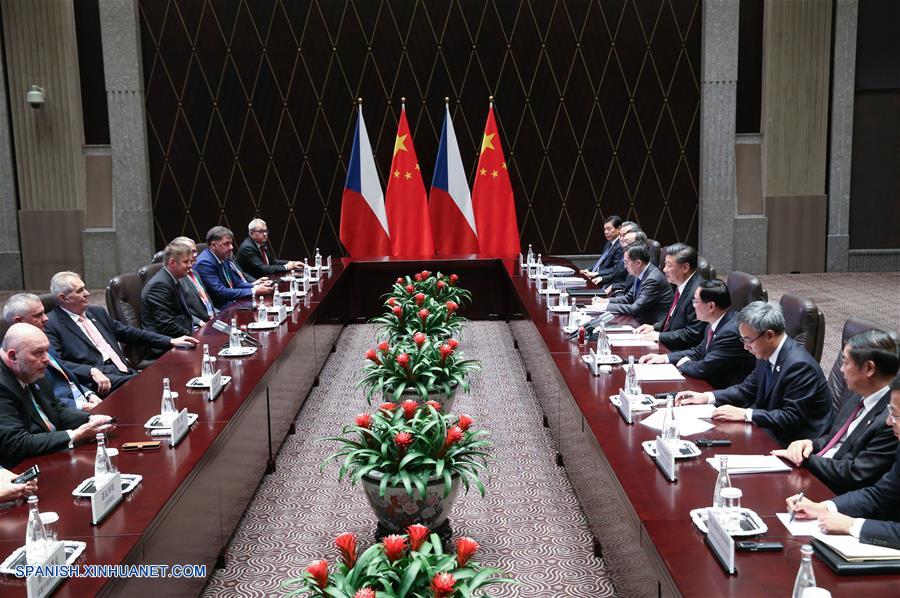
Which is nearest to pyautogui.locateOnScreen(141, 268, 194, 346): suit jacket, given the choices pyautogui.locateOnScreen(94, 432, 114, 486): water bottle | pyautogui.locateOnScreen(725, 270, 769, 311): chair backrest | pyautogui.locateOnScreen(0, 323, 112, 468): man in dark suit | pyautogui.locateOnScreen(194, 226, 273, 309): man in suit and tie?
pyautogui.locateOnScreen(194, 226, 273, 309): man in suit and tie

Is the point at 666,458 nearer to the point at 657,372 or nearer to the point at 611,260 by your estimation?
the point at 657,372

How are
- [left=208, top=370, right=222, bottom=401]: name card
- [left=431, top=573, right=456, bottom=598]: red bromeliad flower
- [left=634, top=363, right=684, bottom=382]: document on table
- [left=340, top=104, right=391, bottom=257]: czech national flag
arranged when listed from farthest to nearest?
[left=340, top=104, right=391, bottom=257]: czech national flag
[left=634, top=363, right=684, bottom=382]: document on table
[left=208, top=370, right=222, bottom=401]: name card
[left=431, top=573, right=456, bottom=598]: red bromeliad flower

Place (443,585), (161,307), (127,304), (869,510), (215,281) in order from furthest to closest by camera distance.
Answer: (215,281) < (127,304) < (161,307) < (869,510) < (443,585)

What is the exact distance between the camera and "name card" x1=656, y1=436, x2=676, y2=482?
2691 millimetres

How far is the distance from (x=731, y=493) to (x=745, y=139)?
30.7ft

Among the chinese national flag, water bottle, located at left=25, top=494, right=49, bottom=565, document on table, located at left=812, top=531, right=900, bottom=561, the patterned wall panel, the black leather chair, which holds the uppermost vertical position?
the patterned wall panel

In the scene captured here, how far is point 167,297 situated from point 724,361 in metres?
3.50

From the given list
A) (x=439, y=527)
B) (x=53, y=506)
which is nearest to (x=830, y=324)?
(x=439, y=527)

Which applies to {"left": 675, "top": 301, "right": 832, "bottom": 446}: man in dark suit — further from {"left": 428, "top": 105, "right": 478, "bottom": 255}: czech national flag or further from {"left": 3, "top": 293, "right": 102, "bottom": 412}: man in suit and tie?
{"left": 428, "top": 105, "right": 478, "bottom": 255}: czech national flag

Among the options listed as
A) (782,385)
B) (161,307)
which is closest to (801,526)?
(782,385)

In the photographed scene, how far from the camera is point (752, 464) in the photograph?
2.77 meters

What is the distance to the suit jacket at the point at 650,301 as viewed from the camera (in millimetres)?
5762

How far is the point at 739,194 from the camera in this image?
35.5ft

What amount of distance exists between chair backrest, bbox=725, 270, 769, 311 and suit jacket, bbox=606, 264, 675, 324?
0.73m
